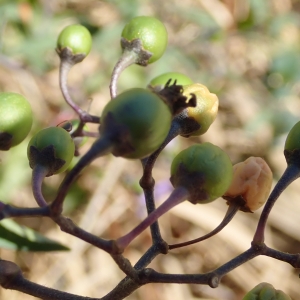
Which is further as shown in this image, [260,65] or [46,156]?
[260,65]

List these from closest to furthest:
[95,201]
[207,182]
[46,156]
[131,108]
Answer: [131,108] < [207,182] < [46,156] < [95,201]

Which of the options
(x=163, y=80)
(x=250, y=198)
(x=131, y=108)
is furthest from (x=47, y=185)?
(x=131, y=108)

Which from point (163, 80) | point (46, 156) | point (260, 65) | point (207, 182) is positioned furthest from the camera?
point (260, 65)

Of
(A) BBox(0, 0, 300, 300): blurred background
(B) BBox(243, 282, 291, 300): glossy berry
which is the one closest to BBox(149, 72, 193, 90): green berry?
(B) BBox(243, 282, 291, 300): glossy berry

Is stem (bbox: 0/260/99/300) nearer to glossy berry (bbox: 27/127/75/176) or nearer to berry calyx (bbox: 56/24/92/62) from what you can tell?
glossy berry (bbox: 27/127/75/176)

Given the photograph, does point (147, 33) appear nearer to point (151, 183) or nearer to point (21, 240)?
point (151, 183)

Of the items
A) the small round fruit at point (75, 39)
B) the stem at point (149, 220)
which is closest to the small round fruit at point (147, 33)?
the small round fruit at point (75, 39)

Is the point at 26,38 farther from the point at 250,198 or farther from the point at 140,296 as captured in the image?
the point at 250,198
